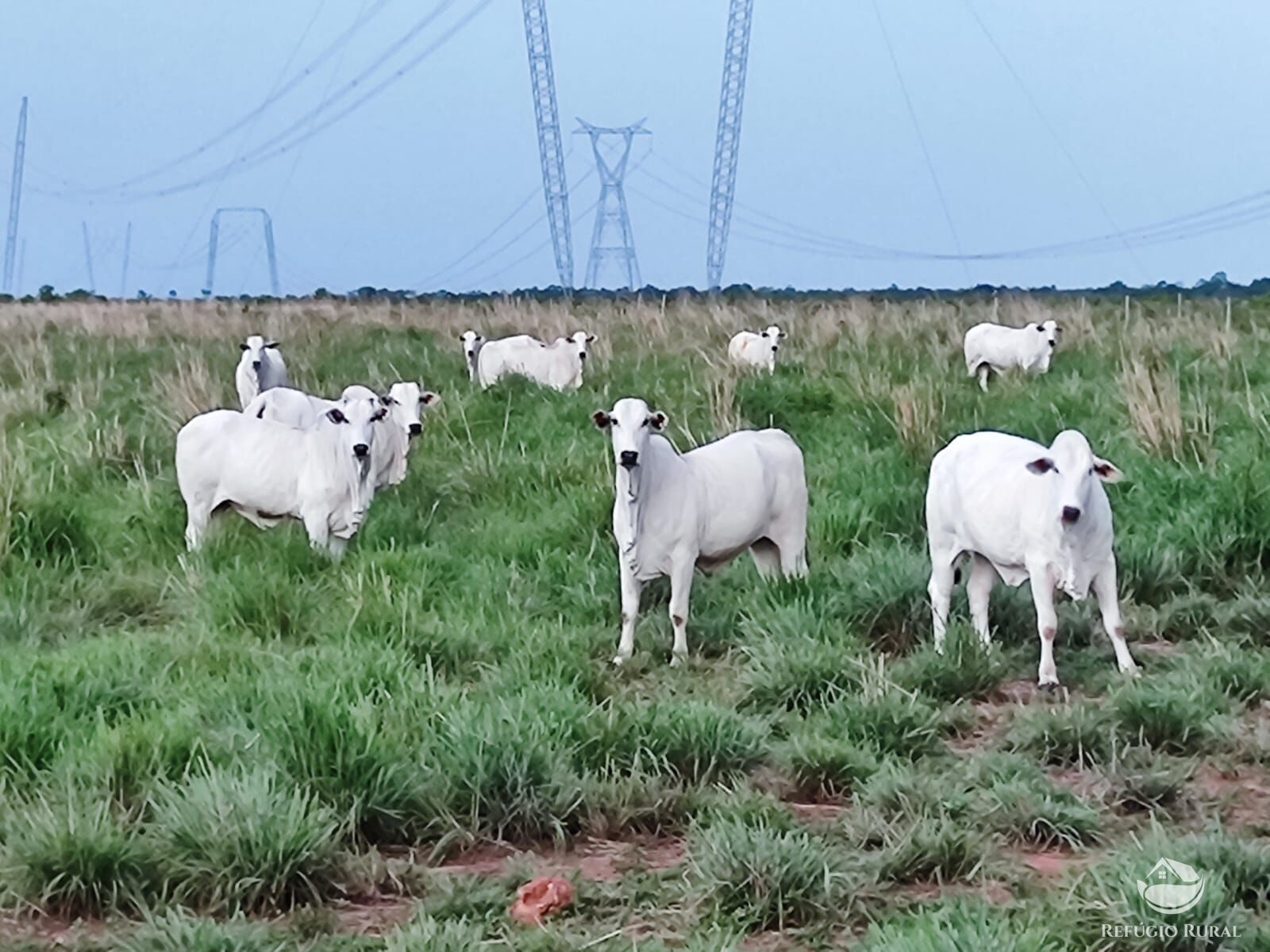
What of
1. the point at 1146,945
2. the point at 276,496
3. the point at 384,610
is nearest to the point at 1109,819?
the point at 1146,945

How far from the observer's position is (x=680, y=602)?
704 cm

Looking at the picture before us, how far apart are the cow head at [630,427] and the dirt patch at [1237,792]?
2774 mm

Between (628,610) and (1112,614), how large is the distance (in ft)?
7.02

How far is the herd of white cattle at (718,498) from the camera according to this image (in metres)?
6.41

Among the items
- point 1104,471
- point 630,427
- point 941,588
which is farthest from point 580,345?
point 1104,471

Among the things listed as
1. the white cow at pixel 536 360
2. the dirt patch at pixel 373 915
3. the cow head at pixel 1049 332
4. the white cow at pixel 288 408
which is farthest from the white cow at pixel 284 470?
the cow head at pixel 1049 332

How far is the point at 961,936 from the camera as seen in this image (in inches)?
143

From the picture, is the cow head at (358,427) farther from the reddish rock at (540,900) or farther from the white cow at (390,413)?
the reddish rock at (540,900)

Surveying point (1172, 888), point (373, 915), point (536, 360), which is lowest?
point (373, 915)

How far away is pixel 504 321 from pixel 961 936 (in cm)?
2371

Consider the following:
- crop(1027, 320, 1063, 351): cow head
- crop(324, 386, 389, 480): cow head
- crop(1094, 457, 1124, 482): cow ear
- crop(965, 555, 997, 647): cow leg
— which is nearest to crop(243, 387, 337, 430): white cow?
crop(324, 386, 389, 480): cow head

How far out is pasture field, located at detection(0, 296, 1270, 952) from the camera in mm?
4195

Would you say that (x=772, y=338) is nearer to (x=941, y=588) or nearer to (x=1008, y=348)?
(x=1008, y=348)

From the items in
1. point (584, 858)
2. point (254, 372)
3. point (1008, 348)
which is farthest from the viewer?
point (1008, 348)
